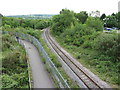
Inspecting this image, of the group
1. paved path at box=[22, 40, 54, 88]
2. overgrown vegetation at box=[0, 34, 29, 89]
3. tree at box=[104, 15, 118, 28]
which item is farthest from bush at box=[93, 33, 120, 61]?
tree at box=[104, 15, 118, 28]

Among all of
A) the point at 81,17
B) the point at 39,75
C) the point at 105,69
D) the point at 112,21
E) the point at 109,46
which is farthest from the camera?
the point at 112,21

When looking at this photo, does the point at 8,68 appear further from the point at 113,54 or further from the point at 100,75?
the point at 113,54

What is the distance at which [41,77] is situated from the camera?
10.9m

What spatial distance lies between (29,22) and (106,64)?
48.6 m

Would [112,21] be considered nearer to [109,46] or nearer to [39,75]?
[109,46]

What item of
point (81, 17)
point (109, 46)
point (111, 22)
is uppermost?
point (81, 17)

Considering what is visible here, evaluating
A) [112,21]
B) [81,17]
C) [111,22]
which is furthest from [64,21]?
[112,21]

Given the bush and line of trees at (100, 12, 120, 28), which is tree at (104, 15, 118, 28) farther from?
the bush

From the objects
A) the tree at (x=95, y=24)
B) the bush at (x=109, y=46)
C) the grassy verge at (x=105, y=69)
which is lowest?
the grassy verge at (x=105, y=69)

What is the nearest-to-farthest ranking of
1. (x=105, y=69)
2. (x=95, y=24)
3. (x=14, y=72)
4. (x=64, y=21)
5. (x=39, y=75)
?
(x=39, y=75) → (x=14, y=72) → (x=105, y=69) → (x=95, y=24) → (x=64, y=21)

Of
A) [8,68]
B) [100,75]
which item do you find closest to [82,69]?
[100,75]

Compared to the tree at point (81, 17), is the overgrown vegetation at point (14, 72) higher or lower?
lower

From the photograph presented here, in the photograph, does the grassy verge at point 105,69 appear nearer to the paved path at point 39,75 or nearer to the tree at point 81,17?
the paved path at point 39,75

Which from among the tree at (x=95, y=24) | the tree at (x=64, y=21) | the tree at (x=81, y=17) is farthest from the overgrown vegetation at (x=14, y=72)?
the tree at (x=81, y=17)
